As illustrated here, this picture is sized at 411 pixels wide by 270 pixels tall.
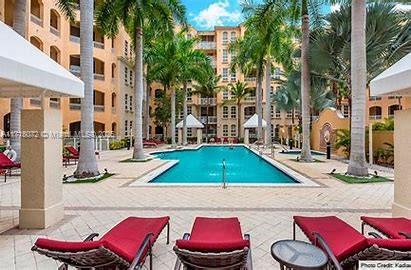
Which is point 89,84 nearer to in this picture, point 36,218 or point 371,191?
point 36,218

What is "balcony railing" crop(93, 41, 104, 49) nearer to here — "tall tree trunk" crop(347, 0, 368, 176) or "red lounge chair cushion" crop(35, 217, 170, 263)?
"tall tree trunk" crop(347, 0, 368, 176)

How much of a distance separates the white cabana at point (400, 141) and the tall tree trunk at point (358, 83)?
5811 millimetres

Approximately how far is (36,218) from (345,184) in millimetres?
8756

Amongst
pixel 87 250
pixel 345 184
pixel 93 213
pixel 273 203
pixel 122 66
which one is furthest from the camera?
pixel 122 66

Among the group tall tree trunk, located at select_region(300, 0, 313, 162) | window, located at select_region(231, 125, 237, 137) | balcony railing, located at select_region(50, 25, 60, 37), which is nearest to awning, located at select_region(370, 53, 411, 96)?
tall tree trunk, located at select_region(300, 0, 313, 162)

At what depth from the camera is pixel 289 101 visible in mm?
34094

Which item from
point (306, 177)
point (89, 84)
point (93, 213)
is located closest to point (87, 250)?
point (93, 213)

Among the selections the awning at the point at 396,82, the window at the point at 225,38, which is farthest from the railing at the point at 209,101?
the awning at the point at 396,82

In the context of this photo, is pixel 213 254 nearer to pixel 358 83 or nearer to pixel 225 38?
pixel 358 83

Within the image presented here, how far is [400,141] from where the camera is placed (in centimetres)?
555

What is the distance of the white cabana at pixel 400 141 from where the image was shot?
206 inches

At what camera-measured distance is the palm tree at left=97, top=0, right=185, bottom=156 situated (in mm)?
15211

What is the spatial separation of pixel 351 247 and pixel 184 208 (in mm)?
4438

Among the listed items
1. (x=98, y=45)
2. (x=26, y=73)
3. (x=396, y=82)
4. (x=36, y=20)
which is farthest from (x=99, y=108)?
(x=396, y=82)
